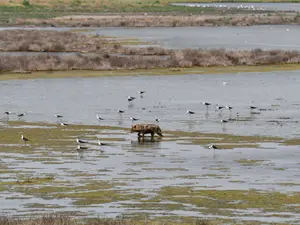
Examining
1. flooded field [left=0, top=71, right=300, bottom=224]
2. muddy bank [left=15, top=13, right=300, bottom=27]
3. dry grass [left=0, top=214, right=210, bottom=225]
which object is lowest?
muddy bank [left=15, top=13, right=300, bottom=27]

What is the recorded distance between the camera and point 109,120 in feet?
141

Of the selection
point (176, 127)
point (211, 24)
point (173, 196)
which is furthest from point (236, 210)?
point (211, 24)

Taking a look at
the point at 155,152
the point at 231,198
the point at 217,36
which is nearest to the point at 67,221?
the point at 231,198

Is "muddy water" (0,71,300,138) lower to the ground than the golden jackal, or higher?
lower

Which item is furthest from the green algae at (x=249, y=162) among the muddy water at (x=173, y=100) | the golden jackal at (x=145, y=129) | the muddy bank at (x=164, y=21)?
the muddy bank at (x=164, y=21)

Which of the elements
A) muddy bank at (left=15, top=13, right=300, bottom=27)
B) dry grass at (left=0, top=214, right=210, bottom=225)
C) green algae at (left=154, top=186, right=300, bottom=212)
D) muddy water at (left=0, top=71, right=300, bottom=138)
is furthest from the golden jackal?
muddy bank at (left=15, top=13, right=300, bottom=27)

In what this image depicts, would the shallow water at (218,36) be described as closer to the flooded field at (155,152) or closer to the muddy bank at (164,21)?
the muddy bank at (164,21)

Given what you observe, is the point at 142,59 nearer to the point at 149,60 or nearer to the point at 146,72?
the point at 149,60

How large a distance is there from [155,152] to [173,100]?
16299mm

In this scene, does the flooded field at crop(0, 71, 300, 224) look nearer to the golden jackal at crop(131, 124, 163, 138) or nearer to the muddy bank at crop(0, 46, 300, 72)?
the golden jackal at crop(131, 124, 163, 138)

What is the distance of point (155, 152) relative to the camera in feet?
112

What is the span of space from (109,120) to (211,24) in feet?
270

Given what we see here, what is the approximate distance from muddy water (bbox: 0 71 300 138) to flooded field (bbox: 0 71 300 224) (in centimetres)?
6

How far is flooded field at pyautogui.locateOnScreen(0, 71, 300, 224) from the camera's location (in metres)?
24.8
